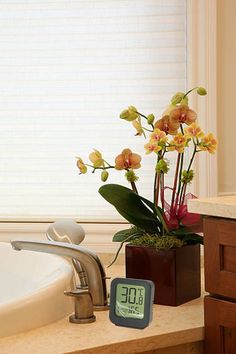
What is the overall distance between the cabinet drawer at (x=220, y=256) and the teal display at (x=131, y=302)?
15 cm

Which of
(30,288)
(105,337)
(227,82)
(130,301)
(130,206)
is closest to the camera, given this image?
(105,337)

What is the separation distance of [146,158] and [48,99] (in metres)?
0.45

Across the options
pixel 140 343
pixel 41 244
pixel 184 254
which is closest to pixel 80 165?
pixel 41 244

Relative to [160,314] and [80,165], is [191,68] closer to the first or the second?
[80,165]

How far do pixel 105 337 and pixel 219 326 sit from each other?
0.96ft

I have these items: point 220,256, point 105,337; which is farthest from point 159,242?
point 105,337

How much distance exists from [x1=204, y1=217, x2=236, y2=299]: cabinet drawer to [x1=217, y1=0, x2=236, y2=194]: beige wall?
993 mm

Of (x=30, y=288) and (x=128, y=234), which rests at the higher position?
(x=128, y=234)

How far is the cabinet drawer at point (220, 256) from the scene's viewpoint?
6.00 feet

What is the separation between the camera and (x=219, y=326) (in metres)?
1.88

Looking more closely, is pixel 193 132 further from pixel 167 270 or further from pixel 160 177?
pixel 167 270

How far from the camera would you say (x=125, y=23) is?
292cm

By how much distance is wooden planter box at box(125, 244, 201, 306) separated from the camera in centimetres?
212

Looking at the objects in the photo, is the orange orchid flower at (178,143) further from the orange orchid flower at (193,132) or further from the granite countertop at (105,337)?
the granite countertop at (105,337)
